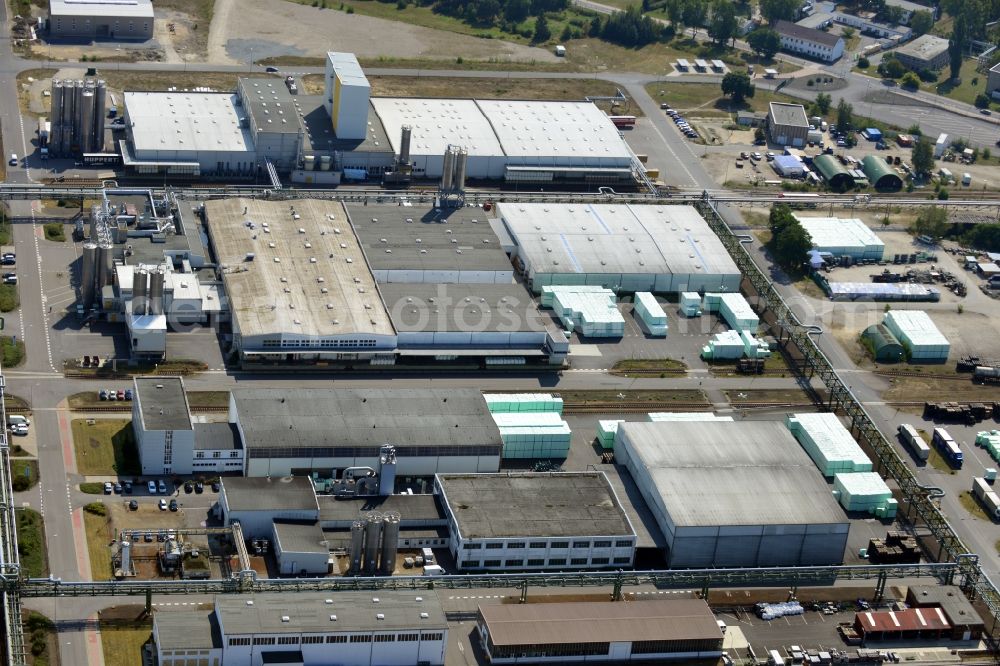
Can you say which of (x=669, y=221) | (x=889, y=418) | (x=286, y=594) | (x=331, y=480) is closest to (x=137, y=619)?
(x=286, y=594)

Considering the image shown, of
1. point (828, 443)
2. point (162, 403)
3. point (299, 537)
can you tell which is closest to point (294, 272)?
point (162, 403)

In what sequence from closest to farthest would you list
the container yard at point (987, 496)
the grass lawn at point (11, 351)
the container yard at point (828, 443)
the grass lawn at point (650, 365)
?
the container yard at point (987, 496) < the container yard at point (828, 443) < the grass lawn at point (11, 351) < the grass lawn at point (650, 365)

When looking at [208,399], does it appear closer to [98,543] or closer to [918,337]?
[98,543]

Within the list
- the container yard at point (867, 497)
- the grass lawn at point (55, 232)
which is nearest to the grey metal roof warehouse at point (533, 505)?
the container yard at point (867, 497)

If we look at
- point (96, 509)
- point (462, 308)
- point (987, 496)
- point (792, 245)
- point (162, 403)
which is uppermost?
point (162, 403)

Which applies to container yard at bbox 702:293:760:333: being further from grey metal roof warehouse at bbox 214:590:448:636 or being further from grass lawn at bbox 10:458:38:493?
grass lawn at bbox 10:458:38:493

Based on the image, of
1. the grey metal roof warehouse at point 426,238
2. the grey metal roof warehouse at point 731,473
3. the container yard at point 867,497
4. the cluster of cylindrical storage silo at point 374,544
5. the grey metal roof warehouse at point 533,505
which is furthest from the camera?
the grey metal roof warehouse at point 426,238

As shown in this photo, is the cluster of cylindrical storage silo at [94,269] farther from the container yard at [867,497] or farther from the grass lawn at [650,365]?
the container yard at [867,497]
